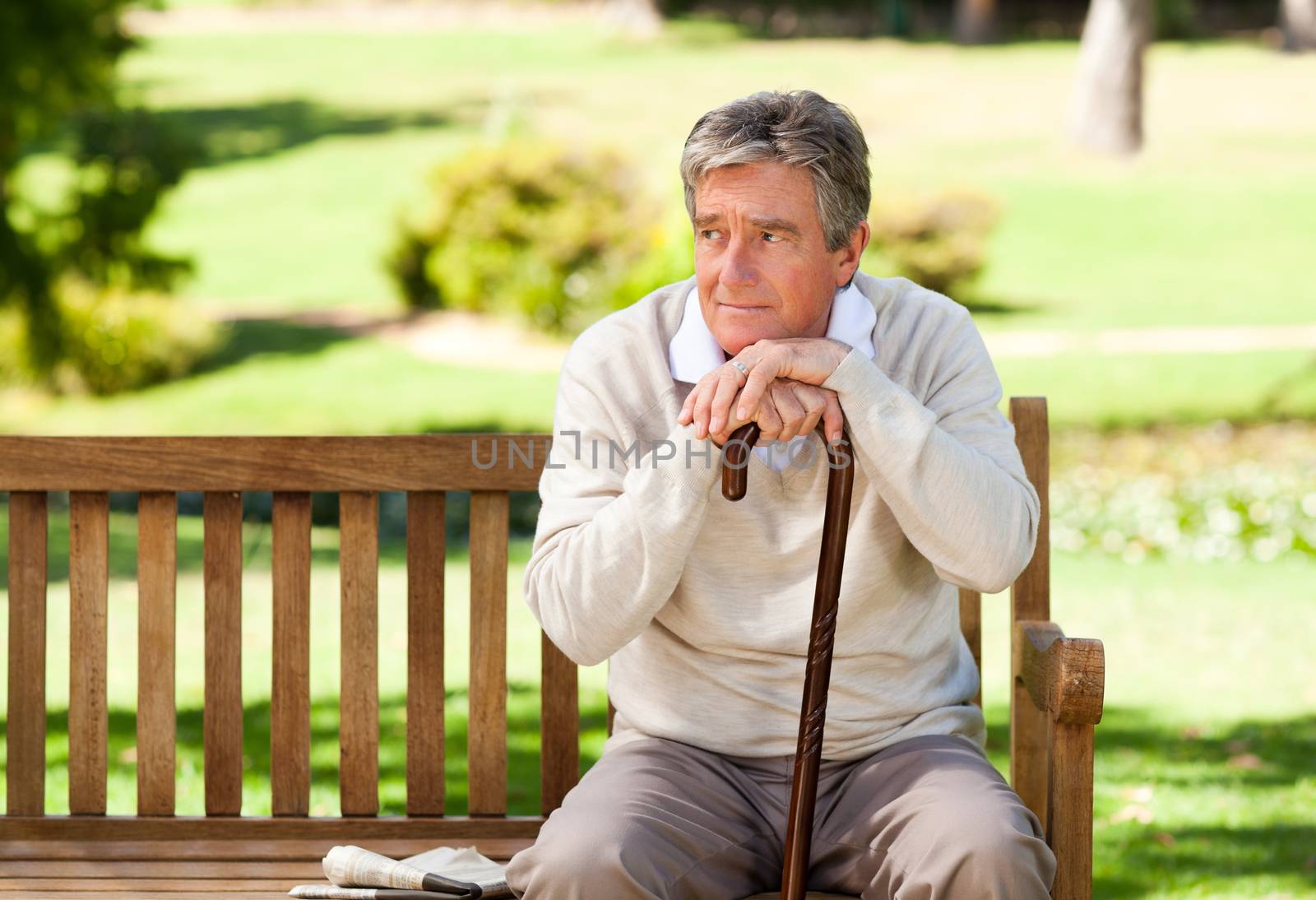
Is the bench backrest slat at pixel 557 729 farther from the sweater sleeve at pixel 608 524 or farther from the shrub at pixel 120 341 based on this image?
the shrub at pixel 120 341

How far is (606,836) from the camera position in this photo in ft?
7.75

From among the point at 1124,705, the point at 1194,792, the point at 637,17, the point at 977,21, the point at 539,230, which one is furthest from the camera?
the point at 637,17

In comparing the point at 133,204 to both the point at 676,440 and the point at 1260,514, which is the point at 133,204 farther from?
the point at 676,440

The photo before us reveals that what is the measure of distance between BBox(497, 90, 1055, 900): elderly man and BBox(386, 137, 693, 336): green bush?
12.7 m

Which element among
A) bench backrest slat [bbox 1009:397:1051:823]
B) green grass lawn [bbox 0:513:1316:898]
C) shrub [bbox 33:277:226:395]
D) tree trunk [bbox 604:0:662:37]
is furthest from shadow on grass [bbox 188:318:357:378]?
tree trunk [bbox 604:0:662:37]

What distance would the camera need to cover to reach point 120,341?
15.4m

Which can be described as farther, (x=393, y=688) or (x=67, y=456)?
(x=393, y=688)

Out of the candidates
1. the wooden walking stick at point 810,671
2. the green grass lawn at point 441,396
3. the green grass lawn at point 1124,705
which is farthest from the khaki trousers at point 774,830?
the green grass lawn at point 441,396

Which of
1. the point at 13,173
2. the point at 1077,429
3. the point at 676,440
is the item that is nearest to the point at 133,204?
the point at 13,173

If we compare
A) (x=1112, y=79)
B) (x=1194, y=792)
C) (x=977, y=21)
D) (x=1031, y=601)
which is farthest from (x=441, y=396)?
(x=977, y=21)

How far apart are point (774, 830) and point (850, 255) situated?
98cm

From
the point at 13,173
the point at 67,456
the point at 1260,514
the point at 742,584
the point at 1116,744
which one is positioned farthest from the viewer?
the point at 13,173

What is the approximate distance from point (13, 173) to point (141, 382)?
229 inches

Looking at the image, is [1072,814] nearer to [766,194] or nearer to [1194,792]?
[766,194]
